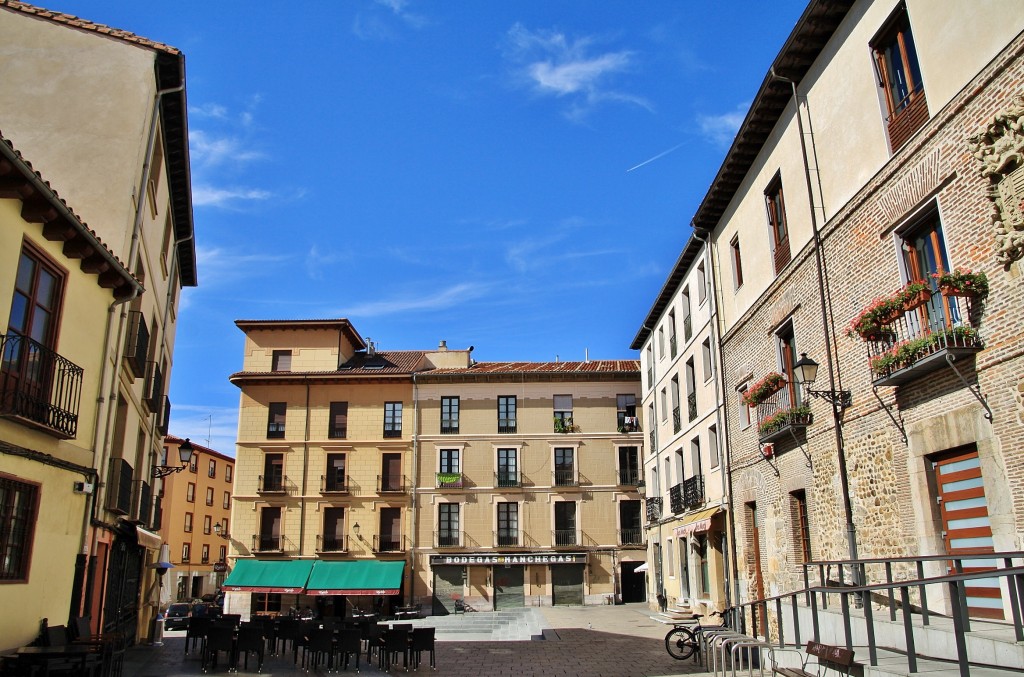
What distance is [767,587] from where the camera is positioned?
1587 cm

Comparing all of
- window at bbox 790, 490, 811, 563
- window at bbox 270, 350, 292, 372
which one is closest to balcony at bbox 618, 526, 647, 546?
window at bbox 270, 350, 292, 372

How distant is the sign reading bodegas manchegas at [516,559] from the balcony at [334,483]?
541 cm

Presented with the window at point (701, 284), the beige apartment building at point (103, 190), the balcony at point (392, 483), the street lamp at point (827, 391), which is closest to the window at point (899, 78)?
the street lamp at point (827, 391)

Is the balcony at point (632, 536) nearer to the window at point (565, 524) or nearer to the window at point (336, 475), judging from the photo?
the window at point (565, 524)

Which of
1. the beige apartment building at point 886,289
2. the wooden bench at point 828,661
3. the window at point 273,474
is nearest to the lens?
the wooden bench at point 828,661

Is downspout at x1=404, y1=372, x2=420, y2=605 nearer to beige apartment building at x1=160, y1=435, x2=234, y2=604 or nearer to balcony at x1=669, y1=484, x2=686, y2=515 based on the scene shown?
balcony at x1=669, y1=484, x2=686, y2=515

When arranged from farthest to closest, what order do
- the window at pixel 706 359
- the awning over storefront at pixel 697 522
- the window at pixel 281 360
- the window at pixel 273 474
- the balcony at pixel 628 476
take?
the window at pixel 281 360 < the window at pixel 273 474 < the balcony at pixel 628 476 < the window at pixel 706 359 < the awning over storefront at pixel 697 522

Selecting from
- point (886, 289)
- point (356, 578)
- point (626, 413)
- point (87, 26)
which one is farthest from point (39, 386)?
point (626, 413)

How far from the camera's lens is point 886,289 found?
36.0 feet

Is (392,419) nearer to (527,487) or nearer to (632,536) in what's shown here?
(527,487)

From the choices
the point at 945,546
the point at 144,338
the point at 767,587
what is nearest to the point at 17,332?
the point at 144,338

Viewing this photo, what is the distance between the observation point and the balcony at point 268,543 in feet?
116

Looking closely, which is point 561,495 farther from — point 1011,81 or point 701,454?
point 1011,81

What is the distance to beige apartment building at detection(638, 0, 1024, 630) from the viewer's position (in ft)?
28.1
